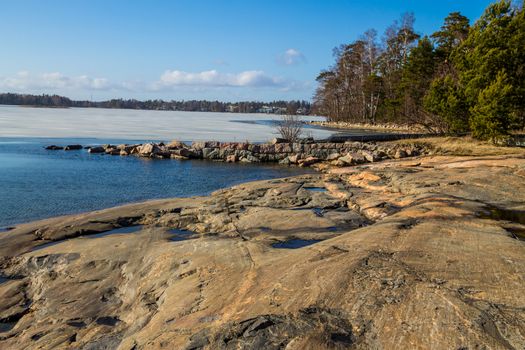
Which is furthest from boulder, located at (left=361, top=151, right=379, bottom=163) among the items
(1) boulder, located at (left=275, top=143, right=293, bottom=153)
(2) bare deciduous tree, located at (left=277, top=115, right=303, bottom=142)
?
(2) bare deciduous tree, located at (left=277, top=115, right=303, bottom=142)

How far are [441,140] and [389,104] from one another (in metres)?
24.9

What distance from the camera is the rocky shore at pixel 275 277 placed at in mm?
4121

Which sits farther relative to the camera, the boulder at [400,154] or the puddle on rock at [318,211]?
the boulder at [400,154]

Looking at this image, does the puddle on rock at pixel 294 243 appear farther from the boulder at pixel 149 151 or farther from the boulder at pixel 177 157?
the boulder at pixel 149 151

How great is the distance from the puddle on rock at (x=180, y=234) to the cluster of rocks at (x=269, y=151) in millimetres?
17329

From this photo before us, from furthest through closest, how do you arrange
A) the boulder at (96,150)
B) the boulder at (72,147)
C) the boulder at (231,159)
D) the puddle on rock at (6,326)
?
the boulder at (72,147), the boulder at (96,150), the boulder at (231,159), the puddle on rock at (6,326)

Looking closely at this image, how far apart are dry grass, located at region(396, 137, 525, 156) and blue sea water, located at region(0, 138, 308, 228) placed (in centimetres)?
887

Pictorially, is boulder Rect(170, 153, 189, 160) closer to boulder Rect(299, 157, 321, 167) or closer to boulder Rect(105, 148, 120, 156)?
boulder Rect(105, 148, 120, 156)

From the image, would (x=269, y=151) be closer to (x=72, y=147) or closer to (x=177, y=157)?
(x=177, y=157)

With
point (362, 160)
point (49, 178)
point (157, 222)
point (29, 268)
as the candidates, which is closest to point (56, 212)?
point (157, 222)

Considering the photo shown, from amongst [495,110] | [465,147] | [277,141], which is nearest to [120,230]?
[495,110]

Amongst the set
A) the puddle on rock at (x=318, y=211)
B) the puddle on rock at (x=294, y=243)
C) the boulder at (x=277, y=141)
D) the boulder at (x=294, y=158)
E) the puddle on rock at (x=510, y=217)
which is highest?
the boulder at (x=277, y=141)

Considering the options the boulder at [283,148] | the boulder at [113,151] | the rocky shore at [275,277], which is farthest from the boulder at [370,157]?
the boulder at [113,151]

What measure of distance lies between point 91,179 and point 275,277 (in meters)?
15.3
